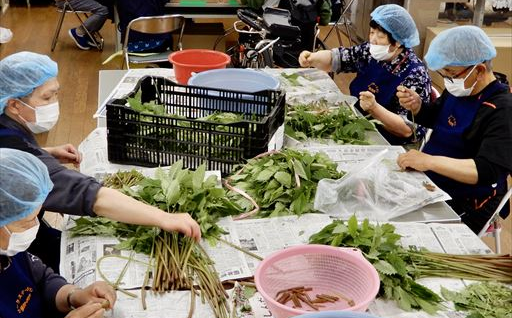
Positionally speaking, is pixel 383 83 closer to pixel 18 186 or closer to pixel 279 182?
pixel 279 182

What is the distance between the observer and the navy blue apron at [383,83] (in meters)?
2.78

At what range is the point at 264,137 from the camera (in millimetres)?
2062

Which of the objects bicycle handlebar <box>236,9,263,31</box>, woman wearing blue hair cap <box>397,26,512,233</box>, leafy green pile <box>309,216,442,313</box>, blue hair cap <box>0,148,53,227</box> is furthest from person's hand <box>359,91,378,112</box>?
bicycle handlebar <box>236,9,263,31</box>

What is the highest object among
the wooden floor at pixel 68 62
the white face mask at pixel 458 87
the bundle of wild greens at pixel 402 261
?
the white face mask at pixel 458 87

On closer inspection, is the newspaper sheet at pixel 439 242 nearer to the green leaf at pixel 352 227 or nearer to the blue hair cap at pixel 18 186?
the green leaf at pixel 352 227

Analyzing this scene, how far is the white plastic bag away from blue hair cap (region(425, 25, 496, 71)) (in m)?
0.54

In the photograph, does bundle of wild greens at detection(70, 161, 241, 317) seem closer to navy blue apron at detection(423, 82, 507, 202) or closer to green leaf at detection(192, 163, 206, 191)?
green leaf at detection(192, 163, 206, 191)

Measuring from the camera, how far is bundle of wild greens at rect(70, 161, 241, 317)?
156cm

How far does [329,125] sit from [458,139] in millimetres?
513

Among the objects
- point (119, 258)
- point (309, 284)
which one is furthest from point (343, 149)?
point (119, 258)

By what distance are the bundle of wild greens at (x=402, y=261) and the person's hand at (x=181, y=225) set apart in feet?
1.10

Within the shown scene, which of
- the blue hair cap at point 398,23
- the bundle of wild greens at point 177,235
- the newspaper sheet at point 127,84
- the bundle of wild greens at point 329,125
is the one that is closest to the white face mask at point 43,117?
the bundle of wild greens at point 177,235

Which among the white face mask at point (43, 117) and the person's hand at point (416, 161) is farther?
the person's hand at point (416, 161)

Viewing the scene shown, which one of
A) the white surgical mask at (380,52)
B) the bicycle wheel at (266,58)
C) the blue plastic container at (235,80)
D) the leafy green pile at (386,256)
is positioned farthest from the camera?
the bicycle wheel at (266,58)
